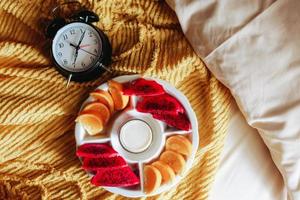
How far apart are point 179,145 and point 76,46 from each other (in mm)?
241

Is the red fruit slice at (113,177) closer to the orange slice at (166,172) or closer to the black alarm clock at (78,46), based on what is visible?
the orange slice at (166,172)

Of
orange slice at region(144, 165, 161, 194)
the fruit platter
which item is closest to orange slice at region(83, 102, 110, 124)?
the fruit platter

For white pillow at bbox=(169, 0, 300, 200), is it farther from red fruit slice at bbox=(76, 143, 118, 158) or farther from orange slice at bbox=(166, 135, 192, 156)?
red fruit slice at bbox=(76, 143, 118, 158)

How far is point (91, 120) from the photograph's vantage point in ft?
2.61

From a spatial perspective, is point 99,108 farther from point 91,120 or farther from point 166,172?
point 166,172

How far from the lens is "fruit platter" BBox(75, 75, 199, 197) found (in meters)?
0.79

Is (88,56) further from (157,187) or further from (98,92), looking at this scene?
(157,187)

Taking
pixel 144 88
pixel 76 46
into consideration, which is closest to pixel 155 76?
pixel 144 88

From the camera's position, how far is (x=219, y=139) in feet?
2.75

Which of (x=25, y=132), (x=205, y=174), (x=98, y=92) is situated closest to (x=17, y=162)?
(x=25, y=132)

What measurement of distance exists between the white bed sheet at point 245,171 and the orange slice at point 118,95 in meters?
0.20

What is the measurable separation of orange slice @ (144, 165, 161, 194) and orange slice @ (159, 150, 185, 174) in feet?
0.08

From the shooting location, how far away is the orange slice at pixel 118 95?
31.8 inches

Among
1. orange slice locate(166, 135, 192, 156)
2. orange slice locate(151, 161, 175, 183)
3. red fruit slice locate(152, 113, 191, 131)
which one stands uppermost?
red fruit slice locate(152, 113, 191, 131)
